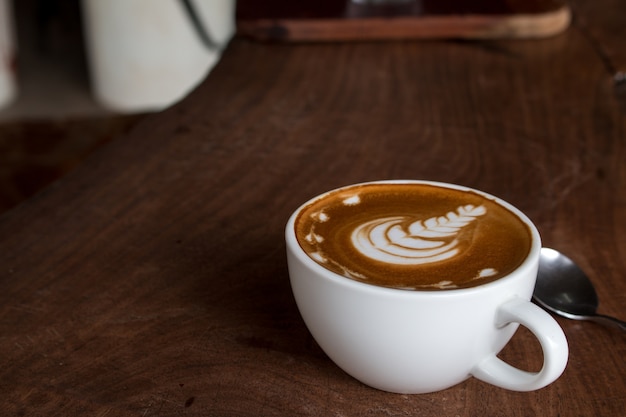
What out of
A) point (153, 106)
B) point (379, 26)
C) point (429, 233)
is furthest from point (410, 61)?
point (153, 106)

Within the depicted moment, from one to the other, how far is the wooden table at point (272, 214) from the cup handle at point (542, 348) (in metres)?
0.03

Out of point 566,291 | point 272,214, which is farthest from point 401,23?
point 566,291

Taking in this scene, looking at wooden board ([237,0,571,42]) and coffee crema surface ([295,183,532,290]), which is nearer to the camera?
coffee crema surface ([295,183,532,290])

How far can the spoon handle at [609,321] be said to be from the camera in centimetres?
60

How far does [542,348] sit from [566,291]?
156 millimetres

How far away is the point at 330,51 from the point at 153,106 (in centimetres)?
149

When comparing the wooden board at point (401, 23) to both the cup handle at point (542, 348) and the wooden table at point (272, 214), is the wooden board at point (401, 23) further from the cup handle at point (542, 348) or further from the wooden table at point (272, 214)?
the cup handle at point (542, 348)

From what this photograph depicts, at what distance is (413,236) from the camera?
56cm

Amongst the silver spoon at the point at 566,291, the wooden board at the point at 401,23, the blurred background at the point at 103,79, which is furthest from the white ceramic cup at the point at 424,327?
the blurred background at the point at 103,79

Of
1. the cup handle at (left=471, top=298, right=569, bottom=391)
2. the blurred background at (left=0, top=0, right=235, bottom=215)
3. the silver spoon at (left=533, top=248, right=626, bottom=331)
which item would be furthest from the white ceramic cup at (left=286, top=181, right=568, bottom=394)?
the blurred background at (left=0, top=0, right=235, bottom=215)

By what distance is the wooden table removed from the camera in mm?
541

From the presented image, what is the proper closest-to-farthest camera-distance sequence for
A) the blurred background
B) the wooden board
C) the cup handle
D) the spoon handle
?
the cup handle → the spoon handle → the wooden board → the blurred background

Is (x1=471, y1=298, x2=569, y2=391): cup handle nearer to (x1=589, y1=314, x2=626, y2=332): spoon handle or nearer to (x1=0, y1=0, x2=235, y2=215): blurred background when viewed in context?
(x1=589, y1=314, x2=626, y2=332): spoon handle

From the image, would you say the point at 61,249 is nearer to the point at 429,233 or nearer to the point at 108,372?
the point at 108,372
